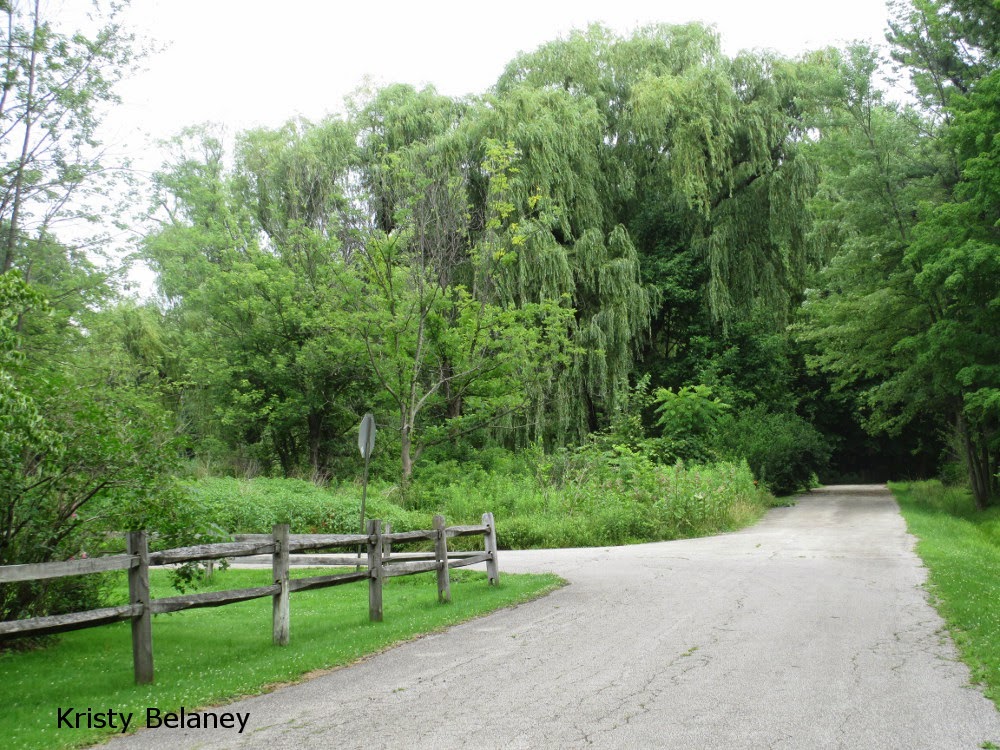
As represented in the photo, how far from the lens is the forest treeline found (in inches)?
772

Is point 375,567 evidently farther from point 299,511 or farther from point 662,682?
point 299,511

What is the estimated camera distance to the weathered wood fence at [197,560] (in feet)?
18.7

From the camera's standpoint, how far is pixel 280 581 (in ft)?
25.3

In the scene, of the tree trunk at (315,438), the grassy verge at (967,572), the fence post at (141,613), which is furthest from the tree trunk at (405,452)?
the fence post at (141,613)

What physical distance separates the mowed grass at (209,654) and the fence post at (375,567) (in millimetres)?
170

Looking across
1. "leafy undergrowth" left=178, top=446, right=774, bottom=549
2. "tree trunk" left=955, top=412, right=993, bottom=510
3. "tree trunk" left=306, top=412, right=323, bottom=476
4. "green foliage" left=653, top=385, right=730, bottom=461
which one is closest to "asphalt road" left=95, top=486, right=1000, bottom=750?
"leafy undergrowth" left=178, top=446, right=774, bottom=549

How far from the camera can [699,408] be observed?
25.8 meters

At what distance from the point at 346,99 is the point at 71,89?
1691 centimetres

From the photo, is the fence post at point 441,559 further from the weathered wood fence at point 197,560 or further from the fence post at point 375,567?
the fence post at point 375,567

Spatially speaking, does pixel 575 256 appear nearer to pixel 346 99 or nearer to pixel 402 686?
pixel 346 99

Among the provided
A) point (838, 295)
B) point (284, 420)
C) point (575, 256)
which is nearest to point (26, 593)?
point (284, 420)

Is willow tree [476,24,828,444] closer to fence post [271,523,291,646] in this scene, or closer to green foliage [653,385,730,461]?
green foliage [653,385,730,461]

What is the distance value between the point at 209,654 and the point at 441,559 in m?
3.22

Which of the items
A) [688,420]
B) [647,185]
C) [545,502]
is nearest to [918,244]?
[688,420]
